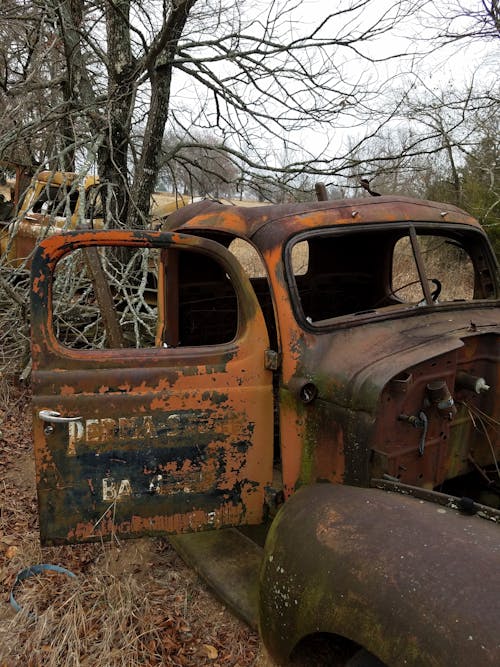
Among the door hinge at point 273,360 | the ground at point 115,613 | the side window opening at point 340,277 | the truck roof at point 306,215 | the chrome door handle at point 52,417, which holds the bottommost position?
the ground at point 115,613

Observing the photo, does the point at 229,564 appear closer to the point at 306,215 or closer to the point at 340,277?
the point at 306,215

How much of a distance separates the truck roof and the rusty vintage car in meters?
0.01

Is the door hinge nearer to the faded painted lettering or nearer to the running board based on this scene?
the faded painted lettering

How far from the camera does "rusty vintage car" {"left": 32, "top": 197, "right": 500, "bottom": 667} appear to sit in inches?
72.5

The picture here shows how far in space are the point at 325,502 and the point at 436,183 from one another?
10.3m

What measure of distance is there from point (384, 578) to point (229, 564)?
1.52 metres

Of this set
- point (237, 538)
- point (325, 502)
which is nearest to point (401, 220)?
point (325, 502)

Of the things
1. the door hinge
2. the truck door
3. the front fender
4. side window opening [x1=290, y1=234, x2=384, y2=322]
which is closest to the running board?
the truck door

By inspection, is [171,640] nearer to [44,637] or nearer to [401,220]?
[44,637]

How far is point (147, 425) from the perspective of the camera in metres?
2.35

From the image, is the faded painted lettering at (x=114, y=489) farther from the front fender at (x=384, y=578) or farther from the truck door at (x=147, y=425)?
the front fender at (x=384, y=578)

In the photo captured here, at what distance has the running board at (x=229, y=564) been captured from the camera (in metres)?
2.64

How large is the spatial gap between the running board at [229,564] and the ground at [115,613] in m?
0.07

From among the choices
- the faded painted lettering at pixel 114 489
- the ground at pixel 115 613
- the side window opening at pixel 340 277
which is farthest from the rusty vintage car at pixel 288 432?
the side window opening at pixel 340 277
